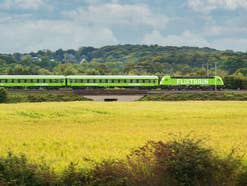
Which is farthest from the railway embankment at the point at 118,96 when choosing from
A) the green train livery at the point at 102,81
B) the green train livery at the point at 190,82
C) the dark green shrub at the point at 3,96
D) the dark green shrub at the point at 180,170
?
the dark green shrub at the point at 180,170

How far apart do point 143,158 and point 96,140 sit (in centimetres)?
597

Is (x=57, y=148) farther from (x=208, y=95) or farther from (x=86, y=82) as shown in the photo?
(x=86, y=82)

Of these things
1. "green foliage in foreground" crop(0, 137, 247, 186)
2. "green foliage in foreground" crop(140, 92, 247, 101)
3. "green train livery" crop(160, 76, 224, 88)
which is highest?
"green train livery" crop(160, 76, 224, 88)

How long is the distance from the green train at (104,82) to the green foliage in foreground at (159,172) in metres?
58.8

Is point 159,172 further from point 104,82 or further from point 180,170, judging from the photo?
point 104,82

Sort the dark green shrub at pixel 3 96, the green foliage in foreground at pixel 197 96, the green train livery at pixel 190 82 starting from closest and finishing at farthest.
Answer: the dark green shrub at pixel 3 96 < the green foliage in foreground at pixel 197 96 < the green train livery at pixel 190 82

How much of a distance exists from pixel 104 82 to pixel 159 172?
2350 inches

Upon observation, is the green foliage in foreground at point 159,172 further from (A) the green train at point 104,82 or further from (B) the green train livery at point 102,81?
(B) the green train livery at point 102,81

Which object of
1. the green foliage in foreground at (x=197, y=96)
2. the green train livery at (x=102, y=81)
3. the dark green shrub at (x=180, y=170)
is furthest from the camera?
the green train livery at (x=102, y=81)

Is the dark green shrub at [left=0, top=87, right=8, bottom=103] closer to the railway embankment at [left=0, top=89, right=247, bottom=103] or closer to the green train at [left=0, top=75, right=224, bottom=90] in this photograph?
the railway embankment at [left=0, top=89, right=247, bottom=103]

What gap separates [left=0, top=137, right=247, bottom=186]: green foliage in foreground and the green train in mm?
58760

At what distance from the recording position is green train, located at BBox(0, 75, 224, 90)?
68250mm

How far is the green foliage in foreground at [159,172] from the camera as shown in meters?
10.2

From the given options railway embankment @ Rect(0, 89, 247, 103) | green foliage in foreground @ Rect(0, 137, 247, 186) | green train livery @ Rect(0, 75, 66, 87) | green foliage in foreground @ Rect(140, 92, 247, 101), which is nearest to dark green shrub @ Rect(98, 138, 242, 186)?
green foliage in foreground @ Rect(0, 137, 247, 186)
